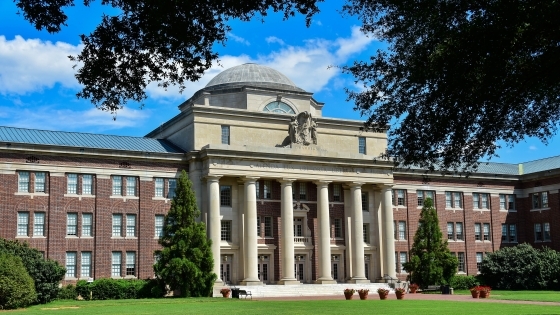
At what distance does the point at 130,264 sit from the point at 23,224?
8.72m

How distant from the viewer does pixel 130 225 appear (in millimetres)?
57656

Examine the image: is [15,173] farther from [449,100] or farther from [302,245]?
[449,100]

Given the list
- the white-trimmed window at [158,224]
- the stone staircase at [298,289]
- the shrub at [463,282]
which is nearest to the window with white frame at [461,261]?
the shrub at [463,282]

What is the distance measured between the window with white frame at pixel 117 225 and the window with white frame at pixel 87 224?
1.81m

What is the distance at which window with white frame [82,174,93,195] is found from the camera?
2217 inches

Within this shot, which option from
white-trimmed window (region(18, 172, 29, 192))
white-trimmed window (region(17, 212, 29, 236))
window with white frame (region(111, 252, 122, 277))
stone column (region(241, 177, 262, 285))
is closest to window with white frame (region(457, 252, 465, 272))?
stone column (region(241, 177, 262, 285))

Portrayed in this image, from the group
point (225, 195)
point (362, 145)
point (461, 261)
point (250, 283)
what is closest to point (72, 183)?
point (225, 195)

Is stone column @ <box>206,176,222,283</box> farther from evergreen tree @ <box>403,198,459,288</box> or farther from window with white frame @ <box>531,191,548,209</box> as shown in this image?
window with white frame @ <box>531,191,548,209</box>

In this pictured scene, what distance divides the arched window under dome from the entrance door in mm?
13101

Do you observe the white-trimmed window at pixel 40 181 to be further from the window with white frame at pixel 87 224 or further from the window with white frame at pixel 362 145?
the window with white frame at pixel 362 145

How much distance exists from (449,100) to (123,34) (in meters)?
8.51

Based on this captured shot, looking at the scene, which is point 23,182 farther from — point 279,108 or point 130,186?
point 279,108

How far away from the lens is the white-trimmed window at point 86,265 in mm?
55188

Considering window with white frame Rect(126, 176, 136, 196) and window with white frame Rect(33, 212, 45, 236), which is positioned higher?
window with white frame Rect(126, 176, 136, 196)
